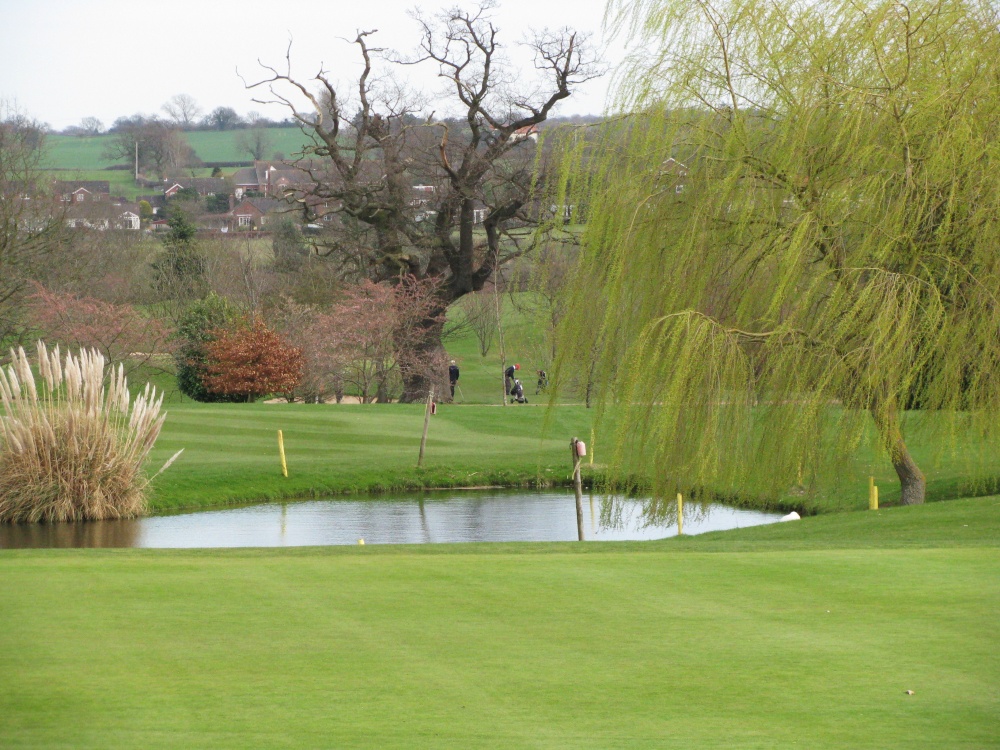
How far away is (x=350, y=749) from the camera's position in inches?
140

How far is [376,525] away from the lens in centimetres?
1798

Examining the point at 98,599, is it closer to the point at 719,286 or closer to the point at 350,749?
the point at 350,749

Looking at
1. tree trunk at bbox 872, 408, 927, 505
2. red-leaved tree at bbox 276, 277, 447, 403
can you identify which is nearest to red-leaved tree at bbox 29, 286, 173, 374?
red-leaved tree at bbox 276, 277, 447, 403

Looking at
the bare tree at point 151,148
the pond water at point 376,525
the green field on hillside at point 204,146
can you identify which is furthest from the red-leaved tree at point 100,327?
the green field on hillside at point 204,146

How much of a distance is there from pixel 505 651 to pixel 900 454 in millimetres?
9082

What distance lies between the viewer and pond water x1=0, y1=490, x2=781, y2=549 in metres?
16.2

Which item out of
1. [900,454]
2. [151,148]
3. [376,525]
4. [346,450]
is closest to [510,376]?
[346,450]

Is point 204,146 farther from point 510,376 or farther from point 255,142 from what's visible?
point 510,376

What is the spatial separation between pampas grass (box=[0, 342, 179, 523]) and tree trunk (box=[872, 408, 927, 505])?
32.2ft

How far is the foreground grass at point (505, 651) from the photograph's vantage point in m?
3.75

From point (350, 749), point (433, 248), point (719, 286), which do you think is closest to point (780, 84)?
point (719, 286)

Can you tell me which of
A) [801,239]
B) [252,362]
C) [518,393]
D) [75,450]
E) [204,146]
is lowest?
[518,393]

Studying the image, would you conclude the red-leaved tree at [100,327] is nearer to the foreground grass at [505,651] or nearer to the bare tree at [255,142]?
the foreground grass at [505,651]

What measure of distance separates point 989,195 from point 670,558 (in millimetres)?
5383
